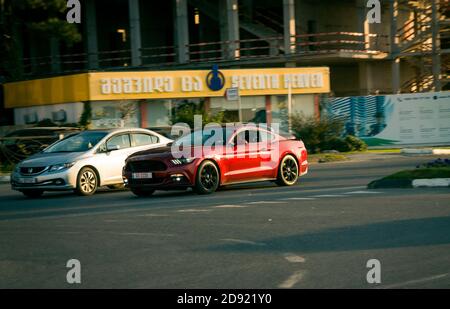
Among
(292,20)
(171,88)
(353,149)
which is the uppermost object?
(292,20)

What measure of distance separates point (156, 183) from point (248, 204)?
2.76m

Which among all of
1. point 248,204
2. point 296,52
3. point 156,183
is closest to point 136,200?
point 156,183

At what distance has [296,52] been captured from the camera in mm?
54875

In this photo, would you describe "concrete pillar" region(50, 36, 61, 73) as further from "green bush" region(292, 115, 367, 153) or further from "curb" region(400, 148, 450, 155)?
"curb" region(400, 148, 450, 155)

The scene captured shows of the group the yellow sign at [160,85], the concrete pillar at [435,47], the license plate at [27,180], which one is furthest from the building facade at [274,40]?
the license plate at [27,180]

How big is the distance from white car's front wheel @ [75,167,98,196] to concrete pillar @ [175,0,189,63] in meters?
36.4

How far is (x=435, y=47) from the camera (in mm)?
53469

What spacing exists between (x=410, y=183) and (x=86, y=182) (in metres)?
7.14

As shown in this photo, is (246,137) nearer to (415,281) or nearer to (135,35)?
(415,281)

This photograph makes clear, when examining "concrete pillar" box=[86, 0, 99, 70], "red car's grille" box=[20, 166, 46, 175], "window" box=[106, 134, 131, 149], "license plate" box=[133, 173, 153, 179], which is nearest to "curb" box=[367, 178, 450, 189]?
"license plate" box=[133, 173, 153, 179]

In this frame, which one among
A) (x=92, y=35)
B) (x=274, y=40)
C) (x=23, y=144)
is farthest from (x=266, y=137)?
(x=92, y=35)

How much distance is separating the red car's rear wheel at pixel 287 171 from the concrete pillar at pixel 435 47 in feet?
110

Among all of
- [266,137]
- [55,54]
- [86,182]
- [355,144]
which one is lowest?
[355,144]
